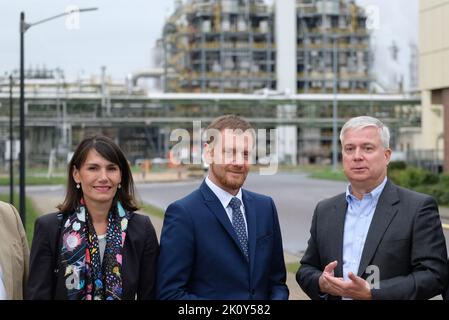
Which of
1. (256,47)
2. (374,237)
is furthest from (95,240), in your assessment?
(256,47)

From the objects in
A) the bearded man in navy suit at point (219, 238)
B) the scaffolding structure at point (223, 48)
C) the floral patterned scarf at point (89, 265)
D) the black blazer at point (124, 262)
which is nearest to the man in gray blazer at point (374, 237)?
the bearded man in navy suit at point (219, 238)

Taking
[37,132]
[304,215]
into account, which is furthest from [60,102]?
[304,215]

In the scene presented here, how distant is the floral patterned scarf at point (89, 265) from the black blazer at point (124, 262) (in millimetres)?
34

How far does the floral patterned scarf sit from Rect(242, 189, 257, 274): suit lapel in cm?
61

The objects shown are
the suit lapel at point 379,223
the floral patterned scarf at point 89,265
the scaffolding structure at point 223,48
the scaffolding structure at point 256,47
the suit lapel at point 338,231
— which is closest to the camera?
the floral patterned scarf at point 89,265

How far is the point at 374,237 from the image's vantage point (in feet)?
13.6

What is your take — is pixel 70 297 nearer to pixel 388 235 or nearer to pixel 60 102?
pixel 388 235

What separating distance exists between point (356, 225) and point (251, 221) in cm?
54

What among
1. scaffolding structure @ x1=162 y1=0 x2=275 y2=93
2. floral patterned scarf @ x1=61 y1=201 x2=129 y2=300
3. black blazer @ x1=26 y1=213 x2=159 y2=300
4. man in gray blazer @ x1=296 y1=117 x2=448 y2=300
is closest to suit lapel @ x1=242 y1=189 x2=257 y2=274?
man in gray blazer @ x1=296 y1=117 x2=448 y2=300

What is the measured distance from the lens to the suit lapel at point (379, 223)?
4.14 meters

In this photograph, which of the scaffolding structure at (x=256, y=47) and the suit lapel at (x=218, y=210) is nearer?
the suit lapel at (x=218, y=210)

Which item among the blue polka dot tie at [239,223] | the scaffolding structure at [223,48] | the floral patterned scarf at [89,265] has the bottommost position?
the floral patterned scarf at [89,265]

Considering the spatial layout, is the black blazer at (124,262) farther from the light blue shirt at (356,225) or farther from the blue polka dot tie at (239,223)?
the light blue shirt at (356,225)
